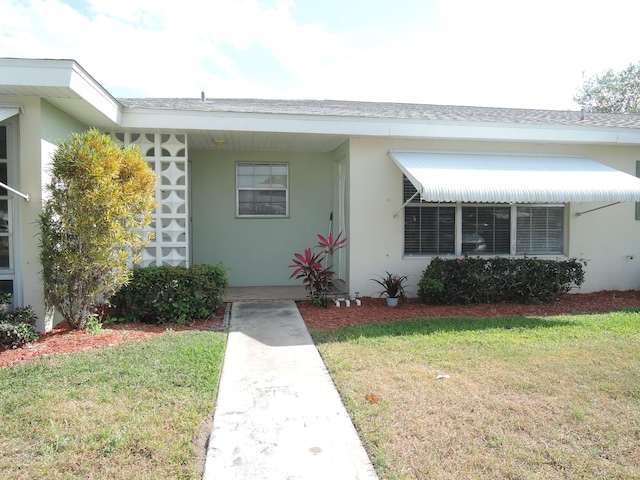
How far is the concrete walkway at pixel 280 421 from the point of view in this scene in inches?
130

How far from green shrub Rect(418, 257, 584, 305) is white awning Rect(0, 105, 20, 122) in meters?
7.57

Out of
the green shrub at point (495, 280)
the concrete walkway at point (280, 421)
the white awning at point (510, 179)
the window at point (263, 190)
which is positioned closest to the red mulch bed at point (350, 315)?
the green shrub at point (495, 280)

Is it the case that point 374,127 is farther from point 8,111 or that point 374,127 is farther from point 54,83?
point 8,111

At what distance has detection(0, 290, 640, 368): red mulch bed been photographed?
6.07 m

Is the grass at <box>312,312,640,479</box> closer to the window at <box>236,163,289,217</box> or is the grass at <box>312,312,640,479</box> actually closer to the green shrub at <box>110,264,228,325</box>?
the green shrub at <box>110,264,228,325</box>

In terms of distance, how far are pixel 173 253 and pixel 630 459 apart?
7990mm

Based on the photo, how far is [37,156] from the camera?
6.60 meters

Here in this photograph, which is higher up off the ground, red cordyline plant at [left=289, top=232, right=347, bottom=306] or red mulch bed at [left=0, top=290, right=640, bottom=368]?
red cordyline plant at [left=289, top=232, right=347, bottom=306]

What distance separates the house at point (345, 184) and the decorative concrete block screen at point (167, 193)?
3cm

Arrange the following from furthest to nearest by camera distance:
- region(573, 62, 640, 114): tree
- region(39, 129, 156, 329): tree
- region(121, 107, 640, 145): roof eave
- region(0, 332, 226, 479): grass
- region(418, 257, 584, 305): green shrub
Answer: region(573, 62, 640, 114): tree < region(418, 257, 584, 305): green shrub < region(121, 107, 640, 145): roof eave < region(39, 129, 156, 329): tree < region(0, 332, 226, 479): grass

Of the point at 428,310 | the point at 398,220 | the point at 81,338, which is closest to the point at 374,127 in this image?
the point at 398,220

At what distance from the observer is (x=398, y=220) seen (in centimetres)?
957

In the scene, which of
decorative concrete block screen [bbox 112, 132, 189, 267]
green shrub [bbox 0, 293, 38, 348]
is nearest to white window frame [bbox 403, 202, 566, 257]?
decorative concrete block screen [bbox 112, 132, 189, 267]

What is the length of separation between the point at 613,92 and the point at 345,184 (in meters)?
35.5
